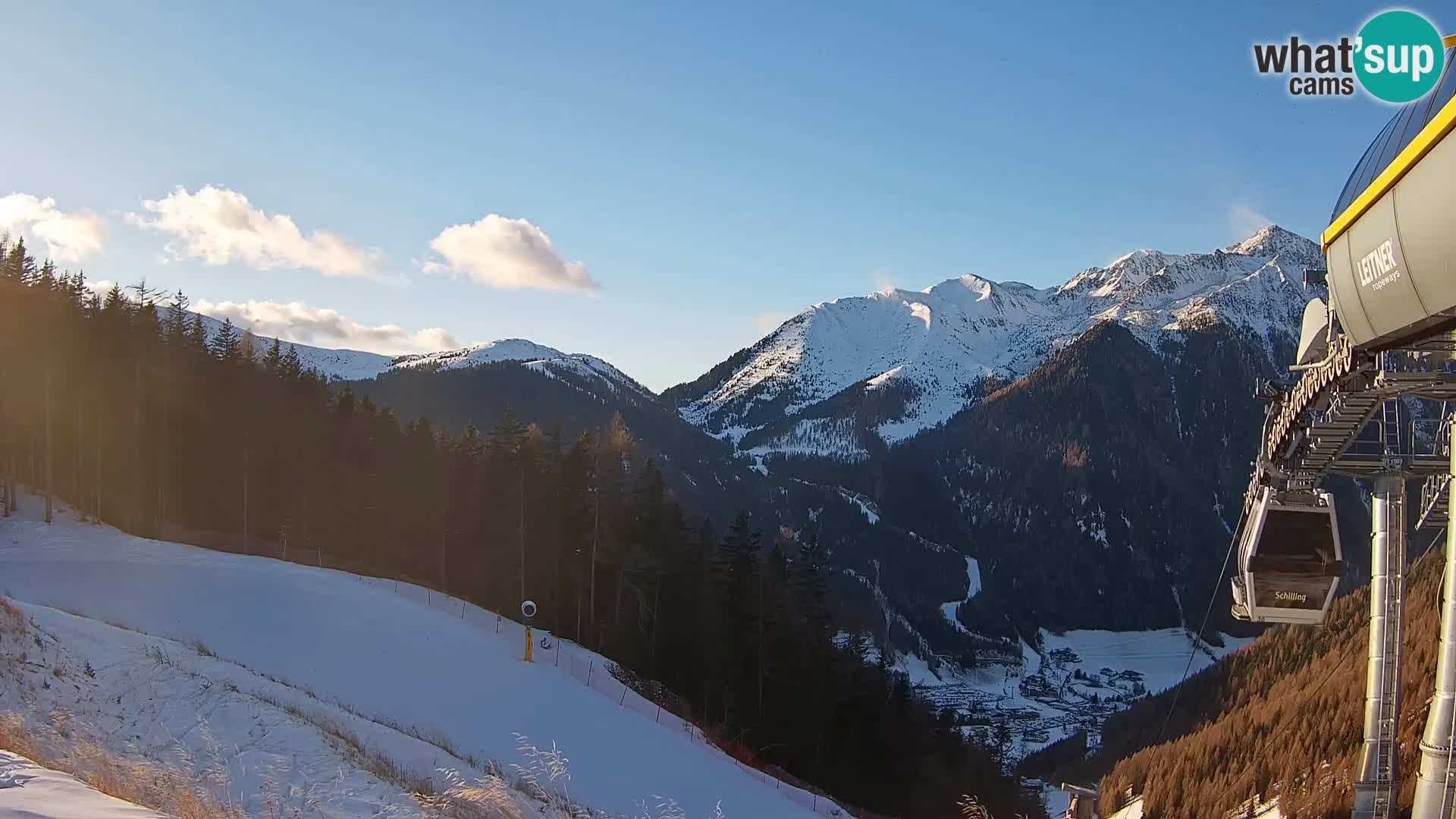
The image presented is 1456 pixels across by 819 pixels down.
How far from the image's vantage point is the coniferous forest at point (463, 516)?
3472 cm

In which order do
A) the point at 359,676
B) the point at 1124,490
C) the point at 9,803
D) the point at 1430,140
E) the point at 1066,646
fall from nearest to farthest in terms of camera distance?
1. the point at 1430,140
2. the point at 9,803
3. the point at 359,676
4. the point at 1066,646
5. the point at 1124,490

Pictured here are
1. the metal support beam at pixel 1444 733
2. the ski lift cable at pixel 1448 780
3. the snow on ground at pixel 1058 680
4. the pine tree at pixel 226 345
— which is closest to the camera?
the ski lift cable at pixel 1448 780

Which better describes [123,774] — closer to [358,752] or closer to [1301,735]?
[358,752]

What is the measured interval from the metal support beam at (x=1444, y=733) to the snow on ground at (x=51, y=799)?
1022cm

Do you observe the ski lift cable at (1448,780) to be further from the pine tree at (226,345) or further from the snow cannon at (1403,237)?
the pine tree at (226,345)

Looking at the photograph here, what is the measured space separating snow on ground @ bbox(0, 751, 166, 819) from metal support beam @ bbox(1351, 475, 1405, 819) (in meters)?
11.7

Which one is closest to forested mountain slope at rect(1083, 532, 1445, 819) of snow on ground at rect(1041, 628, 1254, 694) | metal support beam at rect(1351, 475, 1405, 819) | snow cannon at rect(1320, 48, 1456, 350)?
metal support beam at rect(1351, 475, 1405, 819)

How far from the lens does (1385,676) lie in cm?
987

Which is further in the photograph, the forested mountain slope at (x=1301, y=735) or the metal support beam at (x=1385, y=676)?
the forested mountain slope at (x=1301, y=735)

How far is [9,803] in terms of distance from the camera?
5590mm

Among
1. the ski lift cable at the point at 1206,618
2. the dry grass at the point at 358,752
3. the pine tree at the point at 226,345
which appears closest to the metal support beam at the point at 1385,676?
the ski lift cable at the point at 1206,618

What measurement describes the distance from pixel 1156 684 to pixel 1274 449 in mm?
109146

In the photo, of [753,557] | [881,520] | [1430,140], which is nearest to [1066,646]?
[881,520]

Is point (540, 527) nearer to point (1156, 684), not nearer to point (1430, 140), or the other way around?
point (1430, 140)
